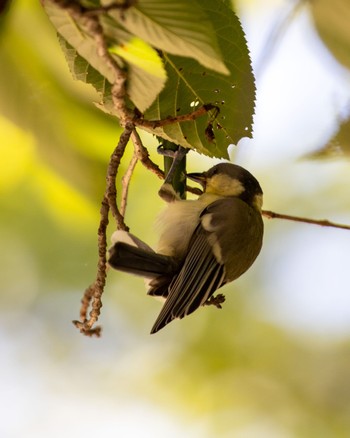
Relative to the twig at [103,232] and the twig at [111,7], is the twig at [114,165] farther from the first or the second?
the twig at [111,7]

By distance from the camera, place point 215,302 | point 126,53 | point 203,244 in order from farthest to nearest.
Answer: point 203,244 < point 215,302 < point 126,53

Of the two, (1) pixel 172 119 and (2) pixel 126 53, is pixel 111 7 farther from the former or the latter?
(1) pixel 172 119

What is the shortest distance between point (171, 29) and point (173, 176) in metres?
0.68

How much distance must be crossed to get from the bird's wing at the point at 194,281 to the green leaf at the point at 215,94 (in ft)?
0.87

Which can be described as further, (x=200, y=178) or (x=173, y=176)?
(x=200, y=178)

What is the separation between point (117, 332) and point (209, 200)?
1121mm

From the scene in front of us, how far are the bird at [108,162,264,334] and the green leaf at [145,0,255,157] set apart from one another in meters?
0.20

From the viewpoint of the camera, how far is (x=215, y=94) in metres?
1.23

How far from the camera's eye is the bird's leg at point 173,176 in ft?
4.60

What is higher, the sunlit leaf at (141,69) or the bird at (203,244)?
the bird at (203,244)

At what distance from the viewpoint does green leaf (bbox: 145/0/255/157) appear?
1173mm

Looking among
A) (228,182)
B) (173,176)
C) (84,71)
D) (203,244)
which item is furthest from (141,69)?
(228,182)

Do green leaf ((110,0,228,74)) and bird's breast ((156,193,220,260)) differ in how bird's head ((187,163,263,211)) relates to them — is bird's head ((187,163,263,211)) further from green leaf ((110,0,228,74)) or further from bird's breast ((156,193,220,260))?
green leaf ((110,0,228,74))

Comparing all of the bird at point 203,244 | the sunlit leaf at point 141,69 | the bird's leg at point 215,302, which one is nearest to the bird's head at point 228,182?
the bird at point 203,244
